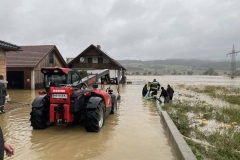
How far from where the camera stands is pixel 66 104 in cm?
684

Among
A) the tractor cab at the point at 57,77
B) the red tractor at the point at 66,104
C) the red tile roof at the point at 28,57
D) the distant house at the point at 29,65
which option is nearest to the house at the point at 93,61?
the distant house at the point at 29,65

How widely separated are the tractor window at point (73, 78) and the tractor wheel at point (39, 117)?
4.15 ft

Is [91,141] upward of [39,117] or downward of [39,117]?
downward

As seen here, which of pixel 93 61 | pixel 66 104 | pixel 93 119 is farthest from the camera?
pixel 93 61

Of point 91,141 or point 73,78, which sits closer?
point 91,141

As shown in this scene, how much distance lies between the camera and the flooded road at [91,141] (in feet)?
17.6

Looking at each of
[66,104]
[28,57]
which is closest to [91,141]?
[66,104]

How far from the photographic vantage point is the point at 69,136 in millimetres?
6875

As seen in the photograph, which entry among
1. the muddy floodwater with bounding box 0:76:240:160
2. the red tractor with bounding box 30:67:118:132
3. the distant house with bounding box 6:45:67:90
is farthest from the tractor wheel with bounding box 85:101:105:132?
the distant house with bounding box 6:45:67:90

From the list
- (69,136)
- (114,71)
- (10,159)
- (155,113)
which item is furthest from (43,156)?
(114,71)

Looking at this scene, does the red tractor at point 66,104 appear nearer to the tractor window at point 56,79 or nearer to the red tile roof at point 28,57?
the tractor window at point 56,79

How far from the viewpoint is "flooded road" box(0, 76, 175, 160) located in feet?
17.6

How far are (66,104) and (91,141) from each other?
1.35m

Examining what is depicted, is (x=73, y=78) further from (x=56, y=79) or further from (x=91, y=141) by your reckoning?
(x=91, y=141)
